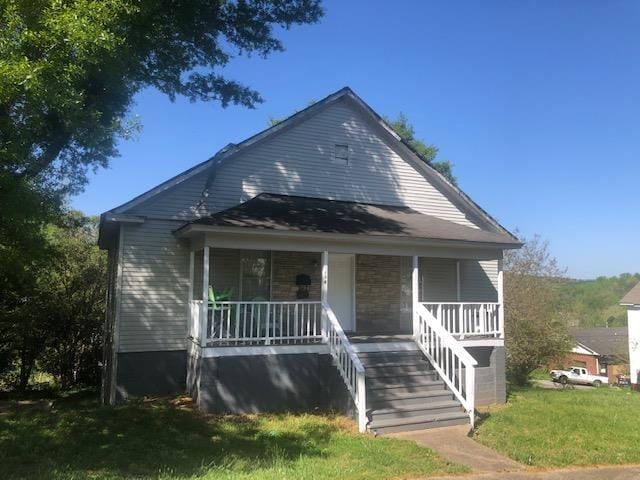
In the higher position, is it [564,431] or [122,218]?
[122,218]

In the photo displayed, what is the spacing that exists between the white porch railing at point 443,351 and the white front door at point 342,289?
2.29 m

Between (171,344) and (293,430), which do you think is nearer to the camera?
(293,430)

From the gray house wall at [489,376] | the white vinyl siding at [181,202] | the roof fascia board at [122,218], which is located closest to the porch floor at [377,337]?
the gray house wall at [489,376]

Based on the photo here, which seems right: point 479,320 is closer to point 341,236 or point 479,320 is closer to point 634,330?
point 341,236

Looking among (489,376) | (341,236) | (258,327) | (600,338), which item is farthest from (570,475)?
(600,338)

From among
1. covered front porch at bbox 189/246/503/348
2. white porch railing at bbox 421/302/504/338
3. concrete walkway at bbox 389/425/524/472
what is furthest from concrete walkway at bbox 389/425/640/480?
white porch railing at bbox 421/302/504/338

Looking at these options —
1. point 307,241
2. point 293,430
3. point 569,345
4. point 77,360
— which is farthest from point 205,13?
point 569,345

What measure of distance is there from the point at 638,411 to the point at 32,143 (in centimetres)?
1254

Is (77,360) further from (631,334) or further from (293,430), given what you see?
(631,334)

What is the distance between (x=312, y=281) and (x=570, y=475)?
7.33 m

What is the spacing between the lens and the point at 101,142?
884 cm

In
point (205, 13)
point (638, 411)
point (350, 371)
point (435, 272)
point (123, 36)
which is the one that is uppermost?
point (205, 13)

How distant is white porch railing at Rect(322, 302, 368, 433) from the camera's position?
846 centimetres

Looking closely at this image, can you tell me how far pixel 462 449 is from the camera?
7559 millimetres
